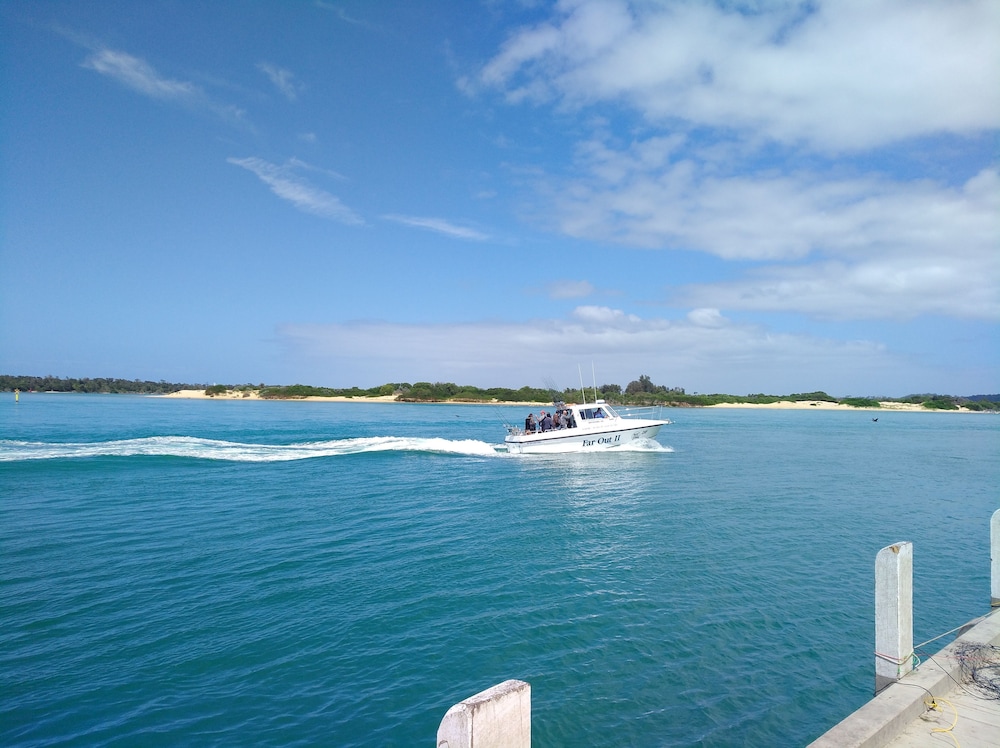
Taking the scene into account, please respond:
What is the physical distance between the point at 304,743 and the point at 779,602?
8.59m

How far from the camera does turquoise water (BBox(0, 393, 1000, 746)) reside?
23.7ft

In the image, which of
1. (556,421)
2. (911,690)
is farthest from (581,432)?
(911,690)

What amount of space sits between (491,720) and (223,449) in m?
34.8

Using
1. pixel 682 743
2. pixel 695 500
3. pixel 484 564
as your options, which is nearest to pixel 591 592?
pixel 484 564

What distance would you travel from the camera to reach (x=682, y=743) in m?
6.64

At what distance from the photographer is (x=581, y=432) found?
1380 inches

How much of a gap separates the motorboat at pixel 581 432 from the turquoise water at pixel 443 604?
36.9 ft

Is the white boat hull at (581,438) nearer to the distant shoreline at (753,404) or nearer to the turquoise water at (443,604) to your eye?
the turquoise water at (443,604)

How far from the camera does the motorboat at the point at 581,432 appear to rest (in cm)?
3519

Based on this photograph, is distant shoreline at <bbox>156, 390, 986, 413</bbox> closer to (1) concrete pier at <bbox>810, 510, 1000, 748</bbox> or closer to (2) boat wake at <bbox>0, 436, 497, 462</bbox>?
(2) boat wake at <bbox>0, 436, 497, 462</bbox>

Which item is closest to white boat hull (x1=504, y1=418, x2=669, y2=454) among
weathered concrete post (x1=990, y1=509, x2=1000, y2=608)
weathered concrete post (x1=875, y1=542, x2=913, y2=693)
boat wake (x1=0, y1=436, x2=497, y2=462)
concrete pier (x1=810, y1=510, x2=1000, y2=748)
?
boat wake (x1=0, y1=436, x2=497, y2=462)

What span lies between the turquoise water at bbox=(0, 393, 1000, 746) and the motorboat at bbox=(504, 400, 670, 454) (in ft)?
36.9

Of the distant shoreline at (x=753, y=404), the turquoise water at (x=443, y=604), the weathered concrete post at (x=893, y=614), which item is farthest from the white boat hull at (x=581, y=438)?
the distant shoreline at (x=753, y=404)

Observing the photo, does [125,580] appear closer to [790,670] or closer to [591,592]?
[591,592]
